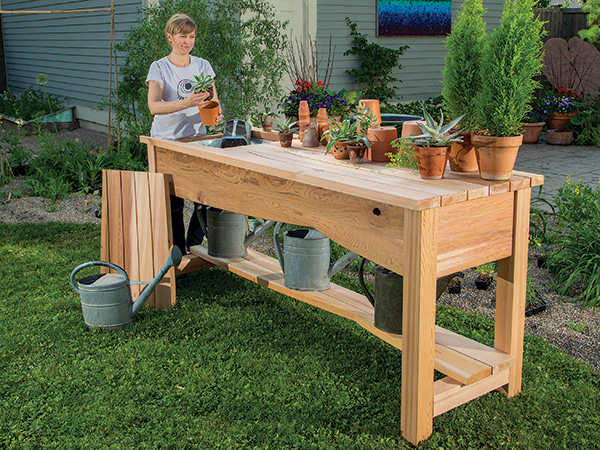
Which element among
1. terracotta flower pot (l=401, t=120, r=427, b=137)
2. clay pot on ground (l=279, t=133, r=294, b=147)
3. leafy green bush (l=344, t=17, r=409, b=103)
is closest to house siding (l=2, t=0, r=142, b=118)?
leafy green bush (l=344, t=17, r=409, b=103)

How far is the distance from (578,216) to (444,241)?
240 centimetres

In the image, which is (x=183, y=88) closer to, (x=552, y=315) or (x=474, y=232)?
(x=474, y=232)

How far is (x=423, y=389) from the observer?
8.18 ft

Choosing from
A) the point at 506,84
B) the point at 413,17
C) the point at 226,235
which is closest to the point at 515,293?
the point at 506,84

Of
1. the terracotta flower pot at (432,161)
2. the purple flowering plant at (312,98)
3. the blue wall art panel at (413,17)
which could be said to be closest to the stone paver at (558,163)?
the purple flowering plant at (312,98)

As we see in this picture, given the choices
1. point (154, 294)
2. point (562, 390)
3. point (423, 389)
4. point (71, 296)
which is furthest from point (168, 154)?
point (562, 390)

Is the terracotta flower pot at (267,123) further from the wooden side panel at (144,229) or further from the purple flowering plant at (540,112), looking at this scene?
the purple flowering plant at (540,112)

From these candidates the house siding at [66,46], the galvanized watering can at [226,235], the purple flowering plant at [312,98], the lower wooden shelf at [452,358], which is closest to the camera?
the lower wooden shelf at [452,358]

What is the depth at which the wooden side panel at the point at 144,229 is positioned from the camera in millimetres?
3908

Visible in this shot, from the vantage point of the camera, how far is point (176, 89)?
13.4ft

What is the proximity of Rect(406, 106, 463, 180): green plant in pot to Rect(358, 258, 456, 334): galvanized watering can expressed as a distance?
0.49 m

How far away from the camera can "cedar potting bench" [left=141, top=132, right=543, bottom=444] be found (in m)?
2.39

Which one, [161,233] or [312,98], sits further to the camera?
[312,98]

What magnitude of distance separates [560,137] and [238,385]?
7.55 m
